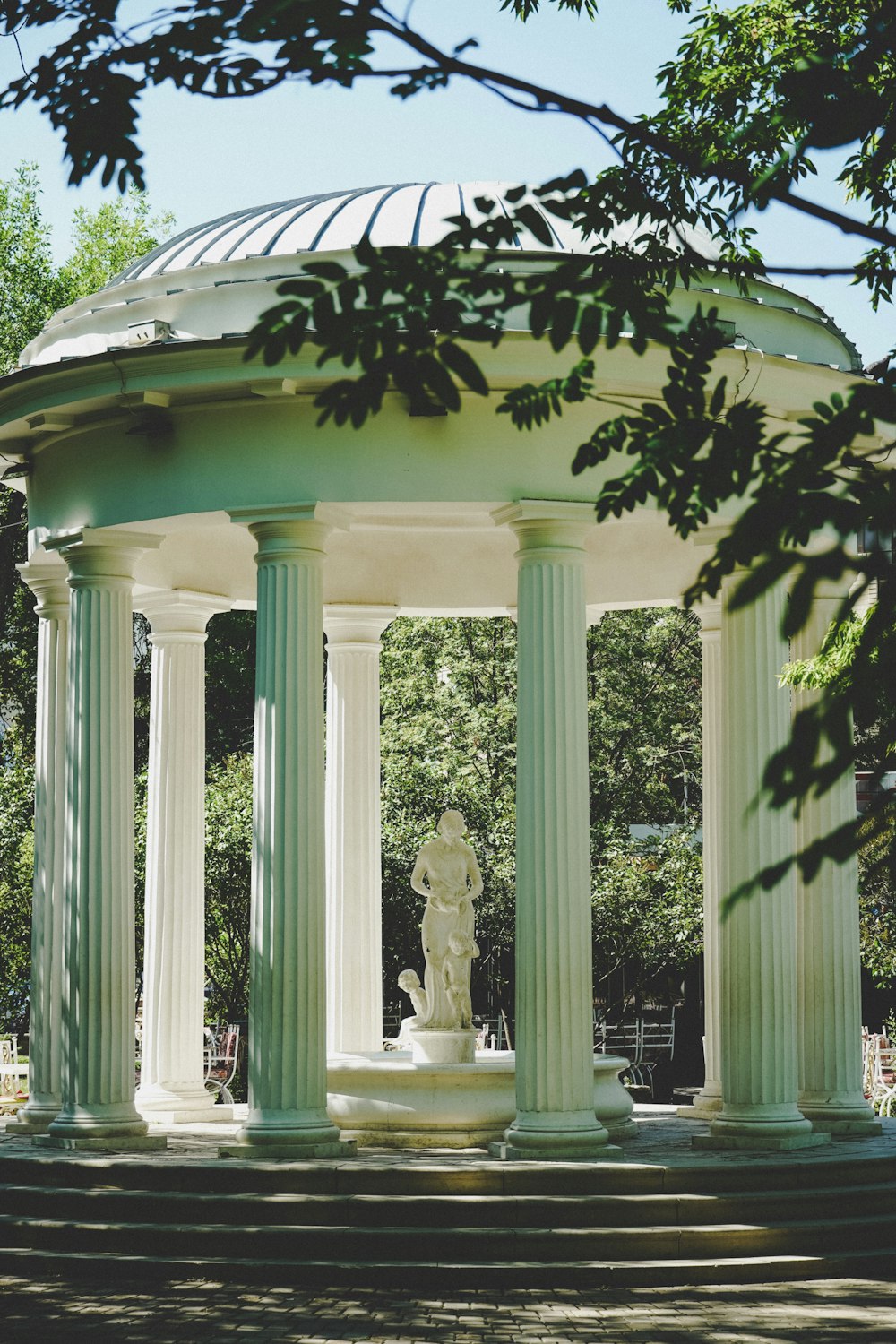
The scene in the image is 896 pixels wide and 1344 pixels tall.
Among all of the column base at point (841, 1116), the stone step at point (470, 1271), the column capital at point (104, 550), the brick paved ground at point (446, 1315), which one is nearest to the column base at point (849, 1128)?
the column base at point (841, 1116)

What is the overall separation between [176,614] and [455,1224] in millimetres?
13454

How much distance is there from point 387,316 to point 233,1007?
139 feet

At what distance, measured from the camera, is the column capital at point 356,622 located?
31828 millimetres

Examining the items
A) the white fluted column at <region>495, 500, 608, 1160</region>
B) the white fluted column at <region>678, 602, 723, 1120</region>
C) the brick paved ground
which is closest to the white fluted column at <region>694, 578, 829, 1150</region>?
the white fluted column at <region>495, 500, 608, 1160</region>

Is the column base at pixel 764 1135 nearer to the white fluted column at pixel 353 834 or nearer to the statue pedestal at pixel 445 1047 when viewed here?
the statue pedestal at pixel 445 1047

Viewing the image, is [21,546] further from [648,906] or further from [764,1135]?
[764,1135]

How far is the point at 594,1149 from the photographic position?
72.6ft

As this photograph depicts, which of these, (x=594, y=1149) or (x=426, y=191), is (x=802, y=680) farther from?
(x=426, y=191)

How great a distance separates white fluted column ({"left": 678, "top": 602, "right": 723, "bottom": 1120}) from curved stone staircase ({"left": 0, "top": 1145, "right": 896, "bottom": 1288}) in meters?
7.11

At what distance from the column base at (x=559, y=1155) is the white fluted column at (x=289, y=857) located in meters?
2.31

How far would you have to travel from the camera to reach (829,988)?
1041 inches

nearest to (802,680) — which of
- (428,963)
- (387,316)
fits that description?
(428,963)

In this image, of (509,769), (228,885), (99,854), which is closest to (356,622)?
(99,854)

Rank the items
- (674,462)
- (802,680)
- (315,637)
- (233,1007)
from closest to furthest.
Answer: (674,462) → (802,680) → (315,637) → (233,1007)
